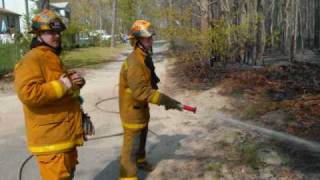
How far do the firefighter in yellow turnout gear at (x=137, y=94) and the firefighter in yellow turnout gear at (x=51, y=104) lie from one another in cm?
119

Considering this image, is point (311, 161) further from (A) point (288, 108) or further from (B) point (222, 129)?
(A) point (288, 108)

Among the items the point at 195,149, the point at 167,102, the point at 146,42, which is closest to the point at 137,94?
the point at 167,102

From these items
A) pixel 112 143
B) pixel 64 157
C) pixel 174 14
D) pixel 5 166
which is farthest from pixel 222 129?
pixel 174 14

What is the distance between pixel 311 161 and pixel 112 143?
126 inches

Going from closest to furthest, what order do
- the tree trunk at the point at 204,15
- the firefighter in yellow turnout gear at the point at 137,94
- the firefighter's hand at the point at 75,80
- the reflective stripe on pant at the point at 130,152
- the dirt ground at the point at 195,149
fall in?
the firefighter's hand at the point at 75,80 → the firefighter in yellow turnout gear at the point at 137,94 → the reflective stripe on pant at the point at 130,152 → the dirt ground at the point at 195,149 → the tree trunk at the point at 204,15

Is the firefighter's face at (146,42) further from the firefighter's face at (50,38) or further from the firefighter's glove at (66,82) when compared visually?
the firefighter's glove at (66,82)

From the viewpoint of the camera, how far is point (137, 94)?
479 centimetres

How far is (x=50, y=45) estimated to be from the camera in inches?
142

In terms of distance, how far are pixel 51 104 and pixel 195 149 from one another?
3.44m

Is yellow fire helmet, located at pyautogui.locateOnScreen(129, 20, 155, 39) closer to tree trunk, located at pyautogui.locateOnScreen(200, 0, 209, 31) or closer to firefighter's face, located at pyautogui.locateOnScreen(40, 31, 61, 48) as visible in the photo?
firefighter's face, located at pyautogui.locateOnScreen(40, 31, 61, 48)

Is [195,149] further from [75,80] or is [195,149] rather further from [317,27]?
[317,27]

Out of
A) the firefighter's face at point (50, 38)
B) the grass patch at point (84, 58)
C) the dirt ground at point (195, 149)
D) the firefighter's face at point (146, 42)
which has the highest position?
the firefighter's face at point (50, 38)

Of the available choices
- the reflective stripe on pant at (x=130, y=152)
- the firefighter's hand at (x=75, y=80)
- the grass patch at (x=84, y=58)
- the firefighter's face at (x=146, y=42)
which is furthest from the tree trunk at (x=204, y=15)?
the firefighter's hand at (x=75, y=80)

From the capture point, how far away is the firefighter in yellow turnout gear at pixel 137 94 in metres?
4.81
